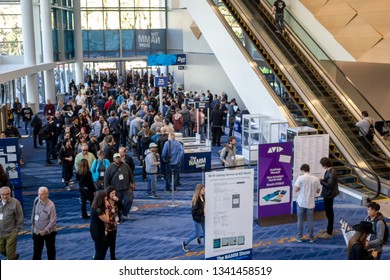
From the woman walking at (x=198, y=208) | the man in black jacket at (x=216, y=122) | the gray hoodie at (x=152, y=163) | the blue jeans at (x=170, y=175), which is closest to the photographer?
the woman walking at (x=198, y=208)

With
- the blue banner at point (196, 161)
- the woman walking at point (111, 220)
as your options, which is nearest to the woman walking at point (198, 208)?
the woman walking at point (111, 220)

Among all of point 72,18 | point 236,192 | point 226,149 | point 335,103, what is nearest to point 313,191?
point 236,192

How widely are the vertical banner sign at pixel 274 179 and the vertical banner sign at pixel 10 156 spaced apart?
4793 mm

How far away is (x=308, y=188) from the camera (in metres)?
9.17

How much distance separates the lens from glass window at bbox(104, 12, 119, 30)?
3884 centimetres

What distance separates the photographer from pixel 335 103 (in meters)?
15.1

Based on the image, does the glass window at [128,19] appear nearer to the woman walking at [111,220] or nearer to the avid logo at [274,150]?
the avid logo at [274,150]

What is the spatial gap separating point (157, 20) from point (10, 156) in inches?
1210

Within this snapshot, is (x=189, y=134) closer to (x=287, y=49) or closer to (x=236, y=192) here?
(x=287, y=49)

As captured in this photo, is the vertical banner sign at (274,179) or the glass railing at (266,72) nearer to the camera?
the vertical banner sign at (274,179)

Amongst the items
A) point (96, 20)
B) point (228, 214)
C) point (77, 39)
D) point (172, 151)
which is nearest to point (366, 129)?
point (172, 151)

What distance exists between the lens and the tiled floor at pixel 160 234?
8867 millimetres

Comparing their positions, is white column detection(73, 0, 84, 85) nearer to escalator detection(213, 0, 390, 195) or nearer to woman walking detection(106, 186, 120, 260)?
escalator detection(213, 0, 390, 195)

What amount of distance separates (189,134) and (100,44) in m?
21.5
